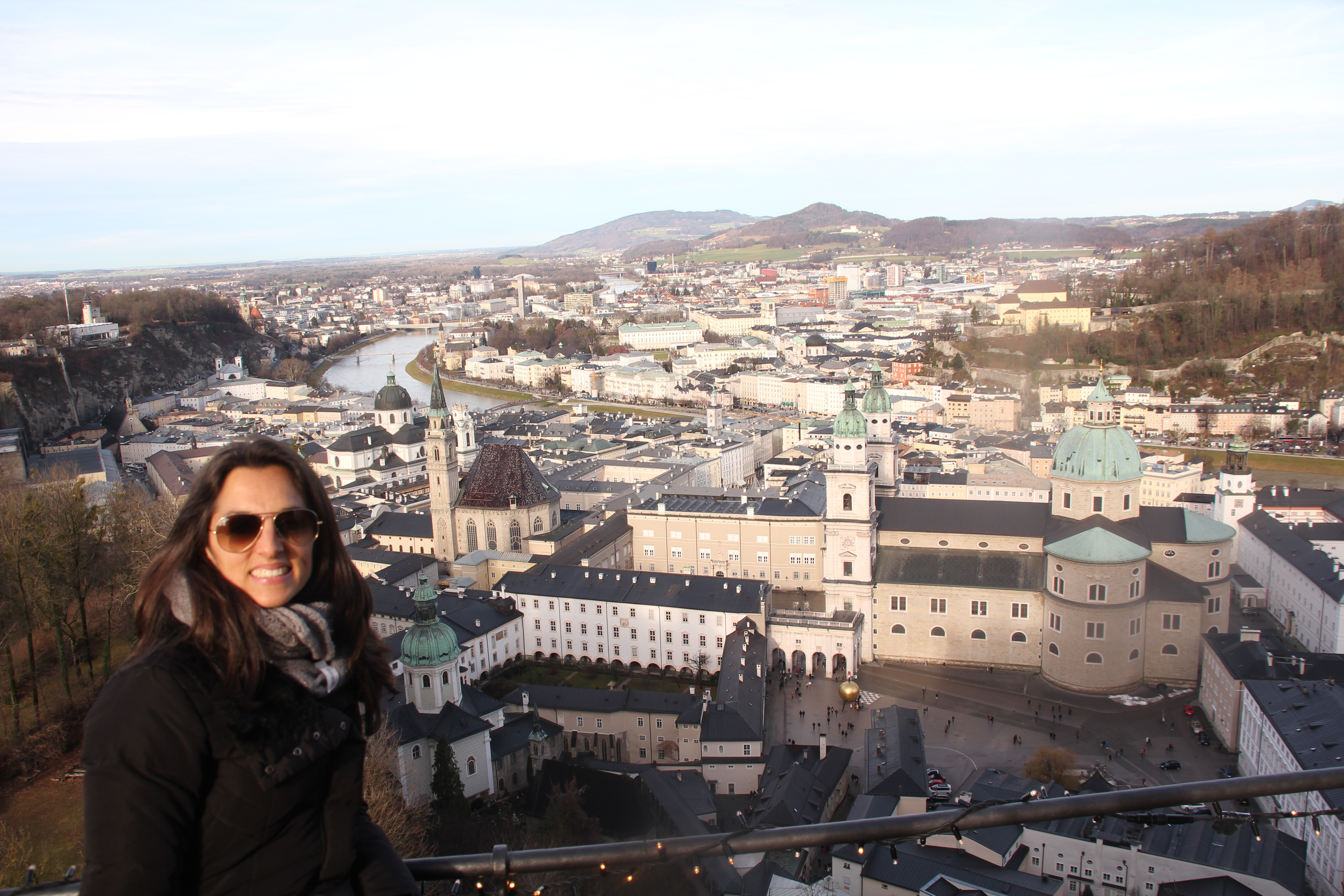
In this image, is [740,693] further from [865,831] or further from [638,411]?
[638,411]

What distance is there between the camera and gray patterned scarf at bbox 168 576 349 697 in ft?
6.14

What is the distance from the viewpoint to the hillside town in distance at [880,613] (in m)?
13.4

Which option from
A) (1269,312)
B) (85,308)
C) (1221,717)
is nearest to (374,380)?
(85,308)

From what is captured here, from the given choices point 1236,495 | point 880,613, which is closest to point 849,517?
point 880,613

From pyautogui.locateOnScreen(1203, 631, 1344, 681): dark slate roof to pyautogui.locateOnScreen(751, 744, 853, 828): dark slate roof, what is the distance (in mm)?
7102

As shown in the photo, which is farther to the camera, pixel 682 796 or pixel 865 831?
pixel 682 796

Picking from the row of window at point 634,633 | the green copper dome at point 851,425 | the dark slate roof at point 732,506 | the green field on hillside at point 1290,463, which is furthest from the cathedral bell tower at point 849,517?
the green field on hillside at point 1290,463

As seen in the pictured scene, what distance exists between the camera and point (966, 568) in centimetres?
2128

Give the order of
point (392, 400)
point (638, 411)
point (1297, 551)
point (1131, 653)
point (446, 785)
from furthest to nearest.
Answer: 1. point (638, 411)
2. point (392, 400)
3. point (1297, 551)
4. point (1131, 653)
5. point (446, 785)

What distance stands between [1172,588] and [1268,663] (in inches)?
134

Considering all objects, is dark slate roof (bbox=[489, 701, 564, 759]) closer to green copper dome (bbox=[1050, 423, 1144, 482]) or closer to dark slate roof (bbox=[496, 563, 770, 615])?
dark slate roof (bbox=[496, 563, 770, 615])

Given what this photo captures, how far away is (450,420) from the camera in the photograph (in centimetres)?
2917

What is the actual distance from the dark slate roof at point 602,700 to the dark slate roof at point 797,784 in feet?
6.69

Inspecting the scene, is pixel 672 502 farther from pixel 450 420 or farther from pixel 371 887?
pixel 371 887
